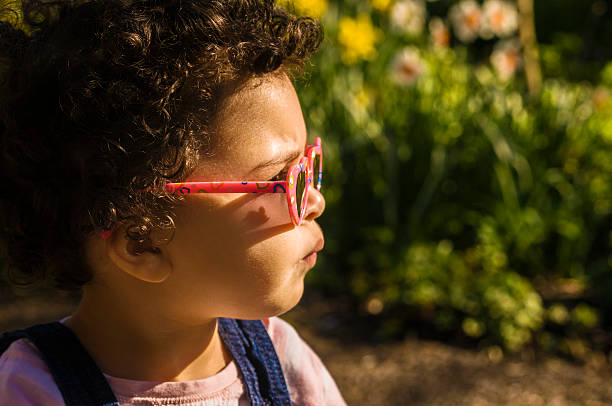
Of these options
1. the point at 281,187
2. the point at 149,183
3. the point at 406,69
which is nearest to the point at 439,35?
the point at 406,69

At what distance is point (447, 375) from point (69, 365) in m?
1.84

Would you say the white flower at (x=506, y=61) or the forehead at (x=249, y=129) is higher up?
the forehead at (x=249, y=129)

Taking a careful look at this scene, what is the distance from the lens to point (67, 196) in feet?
4.01

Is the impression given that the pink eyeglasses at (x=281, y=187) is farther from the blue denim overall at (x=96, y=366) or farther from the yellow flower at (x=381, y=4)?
the yellow flower at (x=381, y=4)

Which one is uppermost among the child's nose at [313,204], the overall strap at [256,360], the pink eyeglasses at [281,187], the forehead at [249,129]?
the forehead at [249,129]

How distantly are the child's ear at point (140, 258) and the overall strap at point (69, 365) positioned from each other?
19cm

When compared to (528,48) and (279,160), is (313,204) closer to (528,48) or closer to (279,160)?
(279,160)

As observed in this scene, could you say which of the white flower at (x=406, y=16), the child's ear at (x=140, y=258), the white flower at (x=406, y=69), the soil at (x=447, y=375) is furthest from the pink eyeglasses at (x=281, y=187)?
the white flower at (x=406, y=16)

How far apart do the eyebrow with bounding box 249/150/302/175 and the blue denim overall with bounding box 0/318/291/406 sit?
17.2 inches

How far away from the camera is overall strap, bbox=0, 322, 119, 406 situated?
1.20m

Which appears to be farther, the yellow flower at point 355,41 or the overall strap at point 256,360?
the yellow flower at point 355,41

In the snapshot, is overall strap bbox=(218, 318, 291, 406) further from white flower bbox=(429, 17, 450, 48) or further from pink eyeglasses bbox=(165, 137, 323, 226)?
white flower bbox=(429, 17, 450, 48)

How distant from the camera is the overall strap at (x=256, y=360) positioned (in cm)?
139

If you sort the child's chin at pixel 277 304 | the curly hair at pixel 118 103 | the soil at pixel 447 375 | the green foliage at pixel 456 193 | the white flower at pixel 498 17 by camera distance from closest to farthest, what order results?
the curly hair at pixel 118 103
the child's chin at pixel 277 304
the soil at pixel 447 375
the green foliage at pixel 456 193
the white flower at pixel 498 17
